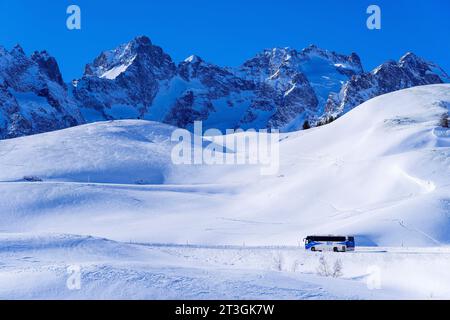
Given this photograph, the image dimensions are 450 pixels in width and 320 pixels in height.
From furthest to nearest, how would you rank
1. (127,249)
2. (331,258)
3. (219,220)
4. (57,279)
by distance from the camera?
(219,220)
(331,258)
(127,249)
(57,279)

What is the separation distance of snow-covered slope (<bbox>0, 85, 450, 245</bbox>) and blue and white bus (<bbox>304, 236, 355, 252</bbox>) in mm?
6125

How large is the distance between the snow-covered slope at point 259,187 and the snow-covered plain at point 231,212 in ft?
0.81

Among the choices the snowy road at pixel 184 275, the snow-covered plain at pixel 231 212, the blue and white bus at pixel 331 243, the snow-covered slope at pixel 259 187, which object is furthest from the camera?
the snow-covered slope at pixel 259 187

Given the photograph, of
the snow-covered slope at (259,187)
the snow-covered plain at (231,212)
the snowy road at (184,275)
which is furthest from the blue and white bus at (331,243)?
the snow-covered slope at (259,187)

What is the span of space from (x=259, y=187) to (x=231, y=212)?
1398 cm

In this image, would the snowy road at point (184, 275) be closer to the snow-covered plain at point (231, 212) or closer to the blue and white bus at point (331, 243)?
the snow-covered plain at point (231, 212)

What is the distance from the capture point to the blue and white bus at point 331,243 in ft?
140

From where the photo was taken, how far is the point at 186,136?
13300 cm

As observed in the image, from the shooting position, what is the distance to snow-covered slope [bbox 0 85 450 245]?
55469 mm

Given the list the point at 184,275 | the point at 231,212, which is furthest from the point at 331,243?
the point at 231,212

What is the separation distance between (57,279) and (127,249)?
1185 cm

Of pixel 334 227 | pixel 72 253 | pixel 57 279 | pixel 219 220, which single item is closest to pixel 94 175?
pixel 219 220

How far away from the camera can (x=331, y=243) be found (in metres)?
43.3

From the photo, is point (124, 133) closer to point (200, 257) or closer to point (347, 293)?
point (200, 257)
